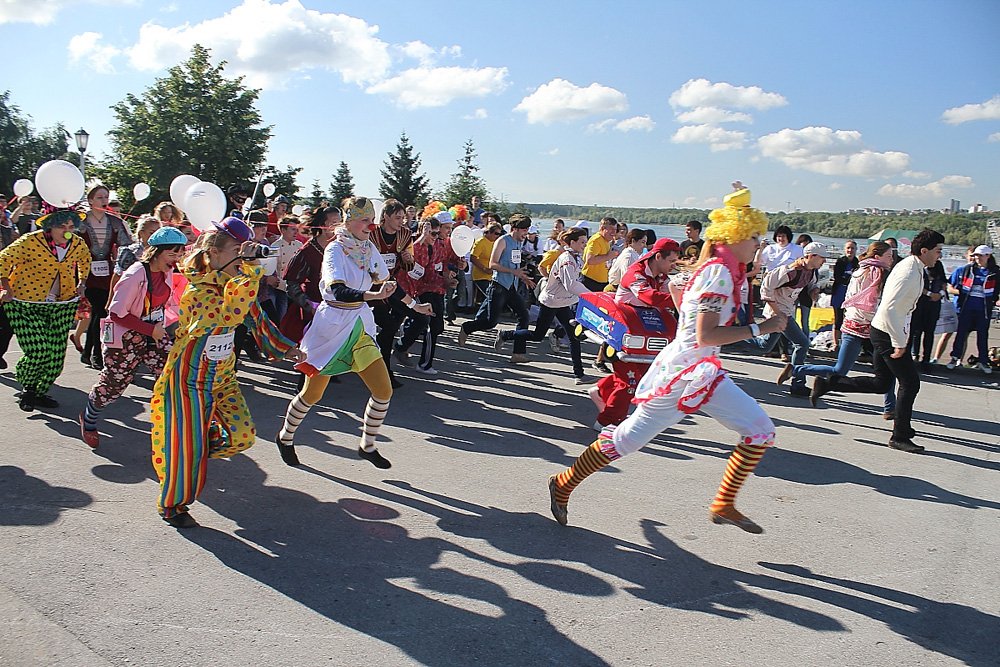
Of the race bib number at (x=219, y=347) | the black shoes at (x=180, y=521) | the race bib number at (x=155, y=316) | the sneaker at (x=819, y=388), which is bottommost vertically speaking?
the black shoes at (x=180, y=521)

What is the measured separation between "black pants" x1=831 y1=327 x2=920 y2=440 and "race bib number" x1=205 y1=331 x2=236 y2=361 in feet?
17.4

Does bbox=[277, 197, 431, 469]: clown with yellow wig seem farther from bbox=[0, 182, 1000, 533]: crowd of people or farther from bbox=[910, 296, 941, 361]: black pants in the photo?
bbox=[910, 296, 941, 361]: black pants

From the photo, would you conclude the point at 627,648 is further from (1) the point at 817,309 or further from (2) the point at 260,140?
(2) the point at 260,140

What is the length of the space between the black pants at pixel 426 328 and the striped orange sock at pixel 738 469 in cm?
486

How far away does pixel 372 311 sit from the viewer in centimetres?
629

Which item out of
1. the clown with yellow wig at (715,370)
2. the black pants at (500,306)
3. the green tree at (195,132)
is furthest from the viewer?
the green tree at (195,132)

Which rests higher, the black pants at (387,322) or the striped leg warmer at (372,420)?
the black pants at (387,322)

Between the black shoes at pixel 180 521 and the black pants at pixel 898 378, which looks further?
the black pants at pixel 898 378

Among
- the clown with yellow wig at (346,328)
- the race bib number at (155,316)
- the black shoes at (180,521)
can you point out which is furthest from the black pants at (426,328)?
the black shoes at (180,521)

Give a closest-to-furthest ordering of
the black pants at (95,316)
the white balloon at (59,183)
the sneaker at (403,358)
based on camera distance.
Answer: the white balloon at (59,183) < the black pants at (95,316) < the sneaker at (403,358)

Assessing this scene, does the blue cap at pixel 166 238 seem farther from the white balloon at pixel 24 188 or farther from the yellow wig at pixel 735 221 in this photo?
the white balloon at pixel 24 188

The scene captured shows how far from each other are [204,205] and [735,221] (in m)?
4.71

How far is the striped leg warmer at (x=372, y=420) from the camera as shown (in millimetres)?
5113

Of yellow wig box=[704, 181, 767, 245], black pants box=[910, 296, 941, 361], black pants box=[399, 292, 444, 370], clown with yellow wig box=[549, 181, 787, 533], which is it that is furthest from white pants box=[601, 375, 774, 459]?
black pants box=[910, 296, 941, 361]
